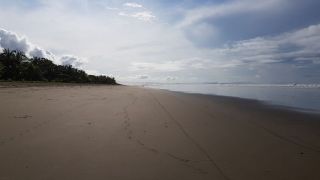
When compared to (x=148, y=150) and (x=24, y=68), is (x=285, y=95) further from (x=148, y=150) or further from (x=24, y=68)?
(x=24, y=68)

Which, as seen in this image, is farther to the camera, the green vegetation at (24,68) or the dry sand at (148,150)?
the green vegetation at (24,68)

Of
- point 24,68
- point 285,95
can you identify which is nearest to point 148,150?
point 285,95

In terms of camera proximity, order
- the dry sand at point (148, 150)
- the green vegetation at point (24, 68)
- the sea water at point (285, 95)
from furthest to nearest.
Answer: the green vegetation at point (24, 68) → the sea water at point (285, 95) → the dry sand at point (148, 150)

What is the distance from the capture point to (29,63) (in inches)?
2082

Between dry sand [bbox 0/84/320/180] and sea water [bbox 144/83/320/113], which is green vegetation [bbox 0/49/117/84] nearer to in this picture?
sea water [bbox 144/83/320/113]

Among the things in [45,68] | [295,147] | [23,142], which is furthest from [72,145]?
[45,68]

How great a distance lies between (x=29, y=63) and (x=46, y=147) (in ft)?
167

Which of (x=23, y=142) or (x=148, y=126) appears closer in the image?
(x=23, y=142)

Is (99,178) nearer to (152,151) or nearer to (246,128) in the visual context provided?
(152,151)

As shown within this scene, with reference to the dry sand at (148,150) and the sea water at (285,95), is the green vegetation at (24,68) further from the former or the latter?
the dry sand at (148,150)

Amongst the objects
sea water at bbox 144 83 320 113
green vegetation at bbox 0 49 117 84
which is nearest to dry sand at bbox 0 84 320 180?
sea water at bbox 144 83 320 113

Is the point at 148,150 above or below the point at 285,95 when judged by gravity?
below

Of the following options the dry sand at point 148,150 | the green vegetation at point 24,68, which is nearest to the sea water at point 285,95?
the dry sand at point 148,150

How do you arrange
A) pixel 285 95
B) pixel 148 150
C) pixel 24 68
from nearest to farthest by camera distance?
1. pixel 148 150
2. pixel 285 95
3. pixel 24 68
